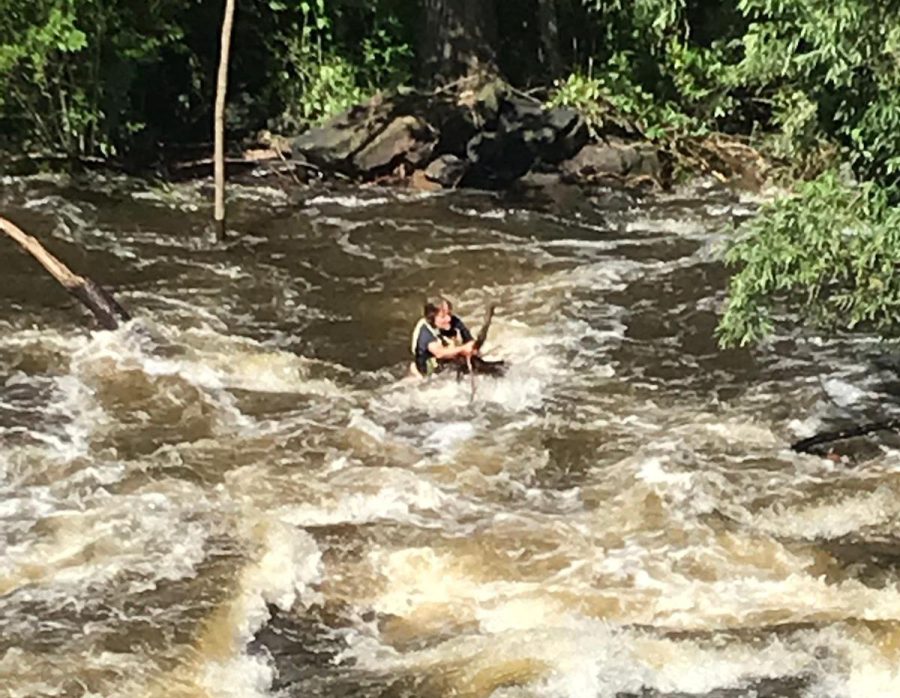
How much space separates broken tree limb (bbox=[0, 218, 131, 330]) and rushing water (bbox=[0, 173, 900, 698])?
276 mm

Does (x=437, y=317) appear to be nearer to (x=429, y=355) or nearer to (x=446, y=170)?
(x=429, y=355)

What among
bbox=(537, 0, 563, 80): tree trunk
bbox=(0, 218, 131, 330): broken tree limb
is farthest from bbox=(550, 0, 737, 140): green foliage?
bbox=(0, 218, 131, 330): broken tree limb

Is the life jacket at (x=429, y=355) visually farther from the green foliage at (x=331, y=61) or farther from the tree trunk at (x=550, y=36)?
the tree trunk at (x=550, y=36)

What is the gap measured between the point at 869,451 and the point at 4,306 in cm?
839

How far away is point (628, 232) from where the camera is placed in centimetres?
1716

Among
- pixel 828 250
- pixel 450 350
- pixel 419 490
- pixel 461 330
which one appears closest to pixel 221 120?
pixel 461 330

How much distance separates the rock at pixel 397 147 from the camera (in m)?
18.8

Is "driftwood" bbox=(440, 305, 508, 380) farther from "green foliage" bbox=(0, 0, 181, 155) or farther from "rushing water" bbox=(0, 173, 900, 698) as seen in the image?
"green foliage" bbox=(0, 0, 181, 155)

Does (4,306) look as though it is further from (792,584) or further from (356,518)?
(792,584)

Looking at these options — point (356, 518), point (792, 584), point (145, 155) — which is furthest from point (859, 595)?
point (145, 155)

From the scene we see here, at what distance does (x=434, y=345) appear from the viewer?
39.9 ft

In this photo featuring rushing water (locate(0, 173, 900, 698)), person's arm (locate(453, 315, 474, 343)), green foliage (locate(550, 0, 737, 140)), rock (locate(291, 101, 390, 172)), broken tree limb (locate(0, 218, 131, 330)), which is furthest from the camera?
green foliage (locate(550, 0, 737, 140))

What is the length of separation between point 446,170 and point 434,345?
6.93 meters

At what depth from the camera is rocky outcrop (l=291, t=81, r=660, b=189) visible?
1883 centimetres
